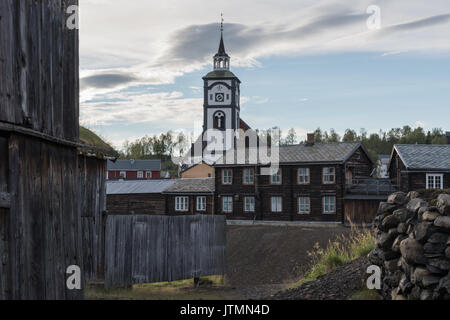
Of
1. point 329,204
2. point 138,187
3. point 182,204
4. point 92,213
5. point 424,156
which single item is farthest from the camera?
point 138,187

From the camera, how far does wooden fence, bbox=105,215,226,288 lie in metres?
13.6

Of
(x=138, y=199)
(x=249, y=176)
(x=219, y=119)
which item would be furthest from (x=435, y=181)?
(x=219, y=119)

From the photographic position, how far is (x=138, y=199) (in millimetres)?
42875

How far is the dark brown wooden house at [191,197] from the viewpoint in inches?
1564

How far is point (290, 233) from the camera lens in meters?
31.1

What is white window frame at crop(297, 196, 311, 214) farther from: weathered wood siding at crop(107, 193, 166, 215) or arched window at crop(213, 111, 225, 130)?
arched window at crop(213, 111, 225, 130)

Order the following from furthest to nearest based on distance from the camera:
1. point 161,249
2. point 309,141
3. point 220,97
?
point 220,97 → point 309,141 → point 161,249

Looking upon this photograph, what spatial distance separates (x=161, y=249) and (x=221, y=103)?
59809 millimetres

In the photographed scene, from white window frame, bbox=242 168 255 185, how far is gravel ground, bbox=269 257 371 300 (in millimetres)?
26717

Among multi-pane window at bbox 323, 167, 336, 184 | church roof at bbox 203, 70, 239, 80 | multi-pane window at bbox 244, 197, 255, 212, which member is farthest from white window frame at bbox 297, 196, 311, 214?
church roof at bbox 203, 70, 239, 80

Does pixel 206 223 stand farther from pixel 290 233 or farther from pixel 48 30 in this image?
pixel 290 233

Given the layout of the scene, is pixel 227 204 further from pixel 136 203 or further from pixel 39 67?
pixel 39 67
